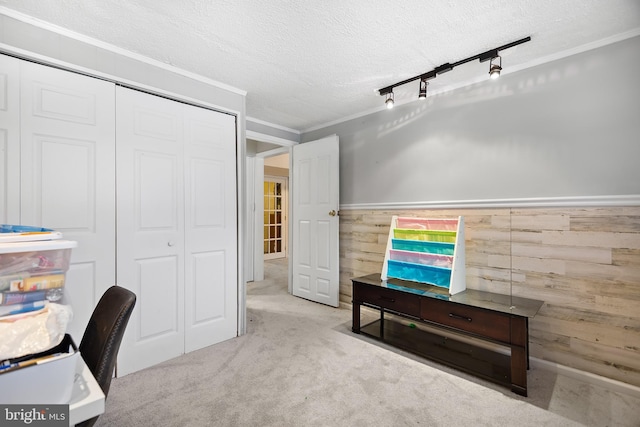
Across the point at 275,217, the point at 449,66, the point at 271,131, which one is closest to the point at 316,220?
the point at 271,131

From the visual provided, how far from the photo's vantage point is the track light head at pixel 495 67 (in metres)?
2.14

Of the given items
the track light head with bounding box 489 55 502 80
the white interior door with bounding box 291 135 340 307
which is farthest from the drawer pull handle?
the track light head with bounding box 489 55 502 80

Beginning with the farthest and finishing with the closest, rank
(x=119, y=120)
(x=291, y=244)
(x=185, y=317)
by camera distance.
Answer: (x=291, y=244), (x=185, y=317), (x=119, y=120)

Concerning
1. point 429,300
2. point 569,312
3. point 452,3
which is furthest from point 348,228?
point 452,3

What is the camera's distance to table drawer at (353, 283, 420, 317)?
2529 mm

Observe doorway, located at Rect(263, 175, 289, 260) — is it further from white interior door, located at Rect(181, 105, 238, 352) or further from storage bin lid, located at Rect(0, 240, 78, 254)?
storage bin lid, located at Rect(0, 240, 78, 254)

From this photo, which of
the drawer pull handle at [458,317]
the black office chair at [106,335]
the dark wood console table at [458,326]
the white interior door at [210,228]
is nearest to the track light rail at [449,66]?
the white interior door at [210,228]

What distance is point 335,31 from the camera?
6.50 feet

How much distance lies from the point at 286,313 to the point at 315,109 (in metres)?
2.38

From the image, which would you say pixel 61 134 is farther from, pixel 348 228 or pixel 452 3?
pixel 348 228

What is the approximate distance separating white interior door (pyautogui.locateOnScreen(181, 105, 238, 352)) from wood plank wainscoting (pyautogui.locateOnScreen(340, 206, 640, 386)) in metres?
2.18

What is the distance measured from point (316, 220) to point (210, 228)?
152 centimetres

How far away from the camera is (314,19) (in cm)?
186

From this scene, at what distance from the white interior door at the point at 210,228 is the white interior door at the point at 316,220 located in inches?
49.8
